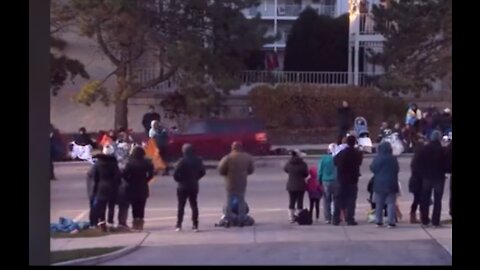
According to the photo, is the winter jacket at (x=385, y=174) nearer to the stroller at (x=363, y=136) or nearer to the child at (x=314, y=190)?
the stroller at (x=363, y=136)

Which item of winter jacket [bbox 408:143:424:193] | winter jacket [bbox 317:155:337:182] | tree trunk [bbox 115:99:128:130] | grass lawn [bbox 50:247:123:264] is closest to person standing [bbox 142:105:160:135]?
tree trunk [bbox 115:99:128:130]

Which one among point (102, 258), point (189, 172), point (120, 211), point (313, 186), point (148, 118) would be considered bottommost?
point (102, 258)

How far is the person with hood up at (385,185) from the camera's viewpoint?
1287cm

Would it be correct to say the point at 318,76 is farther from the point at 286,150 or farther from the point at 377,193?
the point at 377,193

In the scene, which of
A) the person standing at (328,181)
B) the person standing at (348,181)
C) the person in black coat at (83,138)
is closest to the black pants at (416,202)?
the person standing at (348,181)

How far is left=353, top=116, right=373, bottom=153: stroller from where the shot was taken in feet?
44.2

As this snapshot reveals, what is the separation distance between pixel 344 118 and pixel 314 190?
1270 mm

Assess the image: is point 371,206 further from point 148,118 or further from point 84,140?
point 84,140

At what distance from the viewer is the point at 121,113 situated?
13.8 metres

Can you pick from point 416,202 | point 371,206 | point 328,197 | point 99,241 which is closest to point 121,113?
point 99,241

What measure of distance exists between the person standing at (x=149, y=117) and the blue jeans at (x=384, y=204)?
351cm

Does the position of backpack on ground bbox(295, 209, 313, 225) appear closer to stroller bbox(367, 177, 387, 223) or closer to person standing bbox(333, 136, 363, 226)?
person standing bbox(333, 136, 363, 226)

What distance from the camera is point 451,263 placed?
415 inches

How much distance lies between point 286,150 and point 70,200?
3.52 metres
